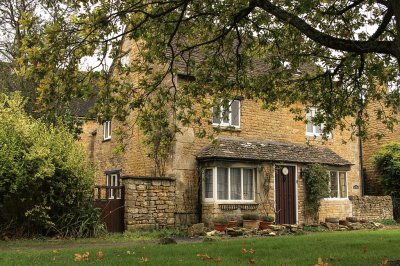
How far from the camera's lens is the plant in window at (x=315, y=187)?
70.6 ft

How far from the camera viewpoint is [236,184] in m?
20.0

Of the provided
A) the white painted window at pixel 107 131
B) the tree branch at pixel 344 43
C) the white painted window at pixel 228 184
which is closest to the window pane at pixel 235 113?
the white painted window at pixel 228 184

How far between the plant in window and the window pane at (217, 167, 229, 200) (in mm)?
4211

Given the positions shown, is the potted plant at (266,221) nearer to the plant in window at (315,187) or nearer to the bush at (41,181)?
the plant in window at (315,187)

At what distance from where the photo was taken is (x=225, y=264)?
8.40 m

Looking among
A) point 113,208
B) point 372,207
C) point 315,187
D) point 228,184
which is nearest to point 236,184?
point 228,184

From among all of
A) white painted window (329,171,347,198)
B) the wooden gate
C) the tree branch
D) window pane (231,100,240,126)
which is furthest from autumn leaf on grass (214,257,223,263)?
white painted window (329,171,347,198)

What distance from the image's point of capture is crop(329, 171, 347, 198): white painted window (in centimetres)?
2295

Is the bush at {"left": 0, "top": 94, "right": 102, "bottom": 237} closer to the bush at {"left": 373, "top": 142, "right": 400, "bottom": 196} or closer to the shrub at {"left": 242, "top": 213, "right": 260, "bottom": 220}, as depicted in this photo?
the shrub at {"left": 242, "top": 213, "right": 260, "bottom": 220}

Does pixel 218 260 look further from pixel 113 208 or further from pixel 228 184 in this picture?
pixel 228 184

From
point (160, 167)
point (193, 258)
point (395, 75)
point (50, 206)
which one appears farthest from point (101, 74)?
point (160, 167)

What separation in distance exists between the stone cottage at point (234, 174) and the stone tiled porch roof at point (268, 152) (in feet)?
0.13

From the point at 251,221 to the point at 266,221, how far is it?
0.70 metres

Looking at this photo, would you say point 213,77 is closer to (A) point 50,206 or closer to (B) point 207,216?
(A) point 50,206
